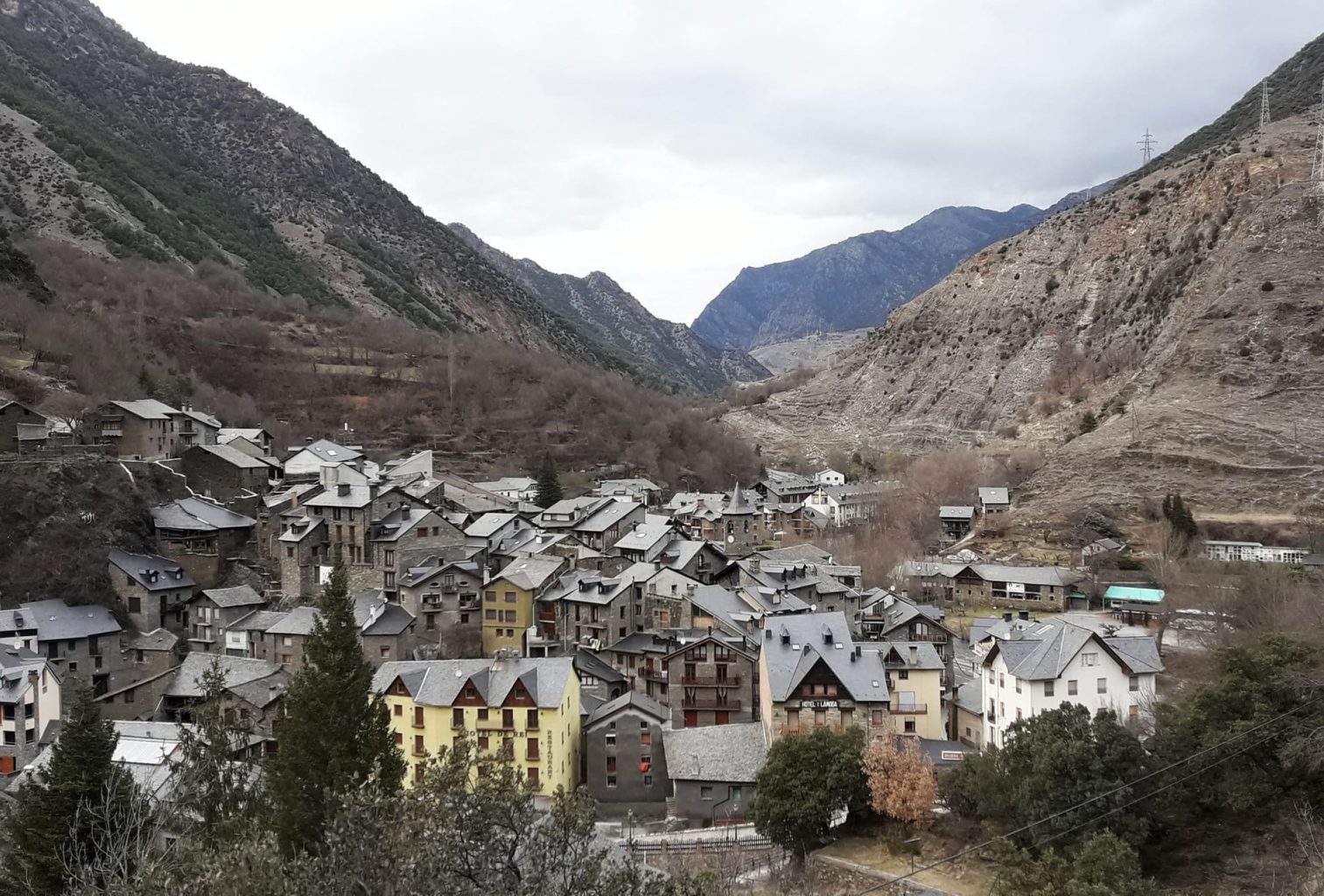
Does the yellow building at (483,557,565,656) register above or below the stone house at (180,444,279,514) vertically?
below

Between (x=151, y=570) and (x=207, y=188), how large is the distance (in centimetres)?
12274

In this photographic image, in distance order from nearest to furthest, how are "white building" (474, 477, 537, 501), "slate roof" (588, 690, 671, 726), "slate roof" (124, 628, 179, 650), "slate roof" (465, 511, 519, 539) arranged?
"slate roof" (588, 690, 671, 726) < "slate roof" (124, 628, 179, 650) < "slate roof" (465, 511, 519, 539) < "white building" (474, 477, 537, 501)

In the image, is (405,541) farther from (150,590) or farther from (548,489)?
(548,489)

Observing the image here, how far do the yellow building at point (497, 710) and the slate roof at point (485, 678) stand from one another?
0.03 metres

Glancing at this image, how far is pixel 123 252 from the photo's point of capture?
111 m

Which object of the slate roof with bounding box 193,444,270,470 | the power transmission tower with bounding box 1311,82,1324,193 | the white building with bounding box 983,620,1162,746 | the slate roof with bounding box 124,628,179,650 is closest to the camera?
the white building with bounding box 983,620,1162,746

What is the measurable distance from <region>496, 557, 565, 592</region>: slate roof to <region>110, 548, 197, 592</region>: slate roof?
16.7 meters

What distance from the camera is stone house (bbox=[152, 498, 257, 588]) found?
51.6m

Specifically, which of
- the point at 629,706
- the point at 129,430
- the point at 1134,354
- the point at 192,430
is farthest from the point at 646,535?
the point at 1134,354

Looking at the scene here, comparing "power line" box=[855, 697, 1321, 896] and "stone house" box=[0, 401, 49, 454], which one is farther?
"stone house" box=[0, 401, 49, 454]

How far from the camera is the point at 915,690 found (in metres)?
38.3

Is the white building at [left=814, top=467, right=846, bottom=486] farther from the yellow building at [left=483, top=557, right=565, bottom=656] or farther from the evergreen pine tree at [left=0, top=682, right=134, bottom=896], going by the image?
the evergreen pine tree at [left=0, top=682, right=134, bottom=896]

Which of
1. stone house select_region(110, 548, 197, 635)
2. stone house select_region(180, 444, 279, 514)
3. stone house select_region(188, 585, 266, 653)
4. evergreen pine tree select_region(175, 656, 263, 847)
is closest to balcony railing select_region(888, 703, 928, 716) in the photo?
evergreen pine tree select_region(175, 656, 263, 847)

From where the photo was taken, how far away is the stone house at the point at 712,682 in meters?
41.3
